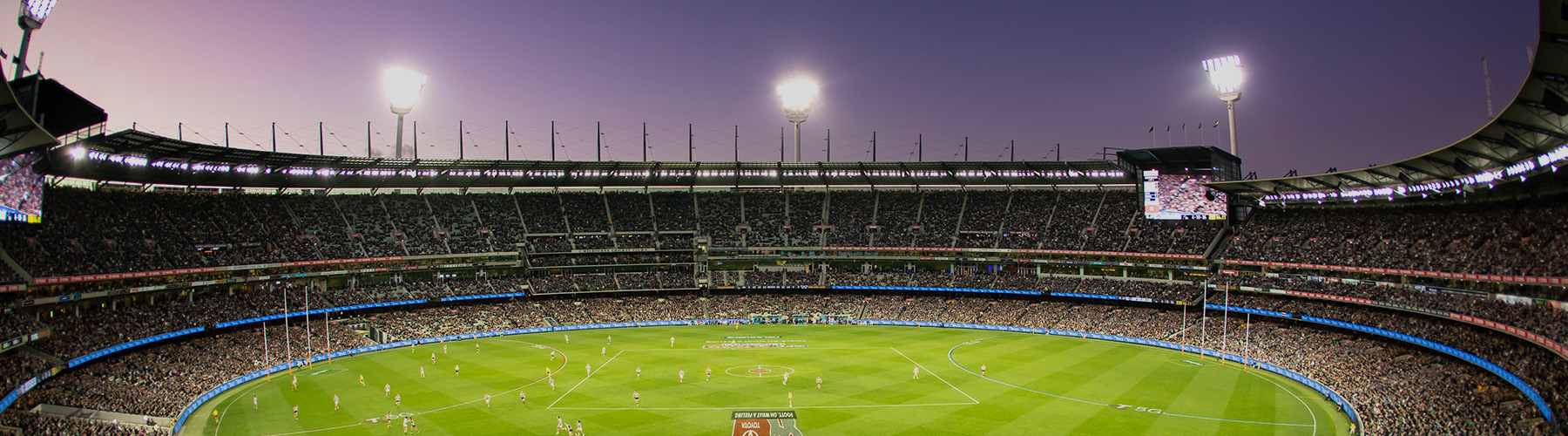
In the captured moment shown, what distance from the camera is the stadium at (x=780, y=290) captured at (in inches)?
1382

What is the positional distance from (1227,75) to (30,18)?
80.9 m

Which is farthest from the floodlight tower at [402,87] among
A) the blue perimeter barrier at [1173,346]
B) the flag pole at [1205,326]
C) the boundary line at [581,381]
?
the flag pole at [1205,326]

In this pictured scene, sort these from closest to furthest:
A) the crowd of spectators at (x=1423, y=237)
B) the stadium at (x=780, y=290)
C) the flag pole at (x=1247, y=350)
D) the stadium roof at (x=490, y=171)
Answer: the stadium at (x=780, y=290) → the crowd of spectators at (x=1423, y=237) → the flag pole at (x=1247, y=350) → the stadium roof at (x=490, y=171)

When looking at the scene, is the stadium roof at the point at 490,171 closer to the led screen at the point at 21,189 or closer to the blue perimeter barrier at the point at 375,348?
the led screen at the point at 21,189

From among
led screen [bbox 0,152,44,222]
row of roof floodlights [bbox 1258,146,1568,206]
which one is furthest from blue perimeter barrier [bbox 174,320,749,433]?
row of roof floodlights [bbox 1258,146,1568,206]

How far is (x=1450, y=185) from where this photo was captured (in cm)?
4288

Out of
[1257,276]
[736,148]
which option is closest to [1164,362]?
[1257,276]

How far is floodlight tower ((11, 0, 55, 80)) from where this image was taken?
27328mm

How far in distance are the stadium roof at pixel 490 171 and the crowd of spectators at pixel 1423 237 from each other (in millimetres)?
16466

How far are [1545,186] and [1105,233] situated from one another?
3475 centimetres

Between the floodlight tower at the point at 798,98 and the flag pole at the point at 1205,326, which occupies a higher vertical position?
the floodlight tower at the point at 798,98

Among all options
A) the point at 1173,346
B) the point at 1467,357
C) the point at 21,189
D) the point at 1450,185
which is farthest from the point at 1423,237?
the point at 21,189

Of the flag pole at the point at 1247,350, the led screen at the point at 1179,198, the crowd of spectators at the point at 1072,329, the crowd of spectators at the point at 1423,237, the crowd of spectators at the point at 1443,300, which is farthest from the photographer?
the led screen at the point at 1179,198

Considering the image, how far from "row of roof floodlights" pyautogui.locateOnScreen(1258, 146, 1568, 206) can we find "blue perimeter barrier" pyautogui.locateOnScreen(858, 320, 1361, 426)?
Result: 45.2 ft
